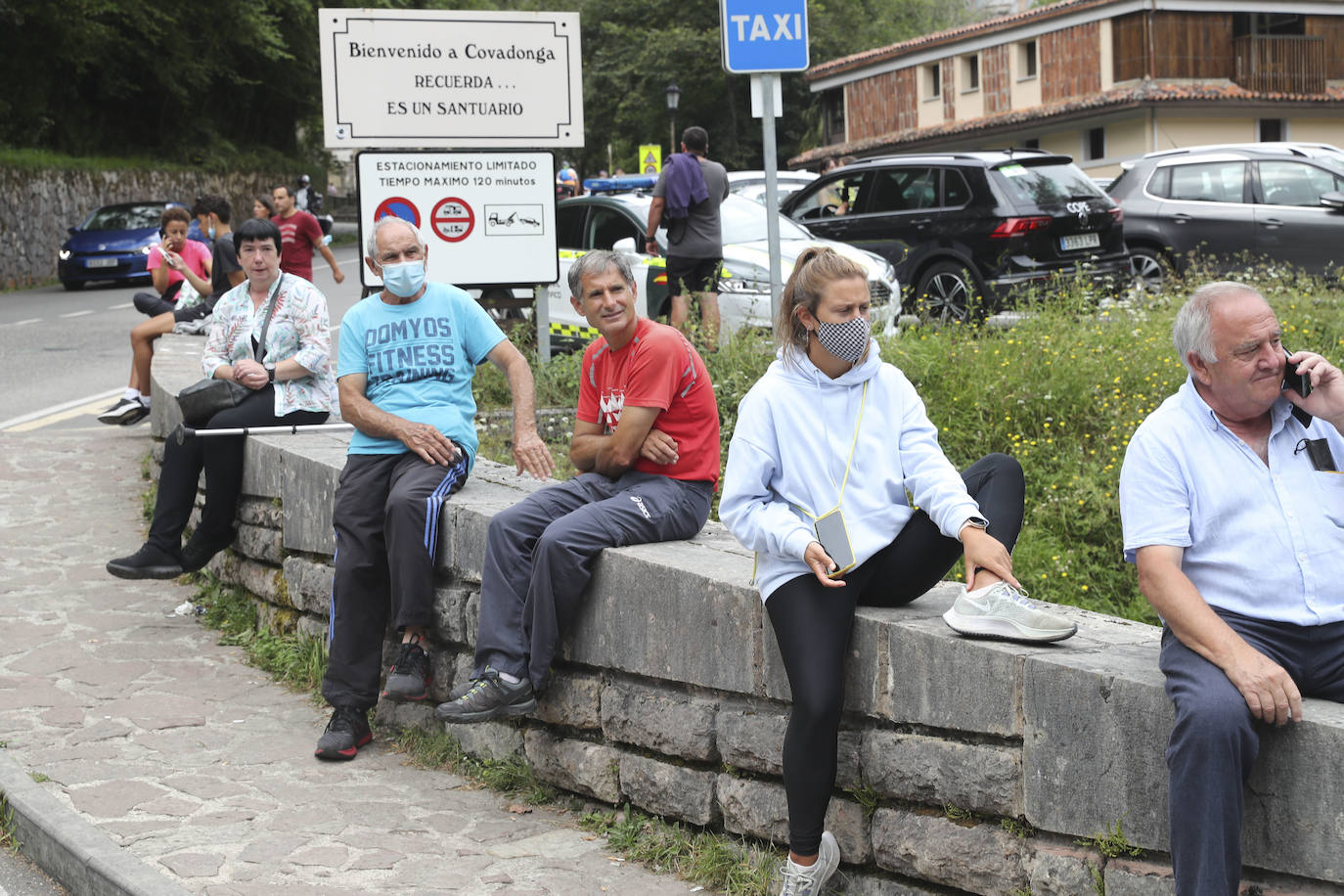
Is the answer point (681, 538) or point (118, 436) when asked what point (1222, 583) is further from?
point (118, 436)

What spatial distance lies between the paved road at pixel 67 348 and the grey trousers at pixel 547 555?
25.2 feet

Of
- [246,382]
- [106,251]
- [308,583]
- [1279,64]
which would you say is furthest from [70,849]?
[1279,64]

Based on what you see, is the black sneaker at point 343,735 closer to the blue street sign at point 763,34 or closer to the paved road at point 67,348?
the blue street sign at point 763,34

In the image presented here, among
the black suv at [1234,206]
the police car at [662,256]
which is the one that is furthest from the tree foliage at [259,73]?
the black suv at [1234,206]

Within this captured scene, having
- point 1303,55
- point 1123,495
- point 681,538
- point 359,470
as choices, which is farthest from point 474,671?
point 1303,55

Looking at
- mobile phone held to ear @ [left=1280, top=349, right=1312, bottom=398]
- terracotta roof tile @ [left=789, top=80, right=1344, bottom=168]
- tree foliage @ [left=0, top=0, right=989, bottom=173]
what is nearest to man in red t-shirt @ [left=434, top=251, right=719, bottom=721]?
mobile phone held to ear @ [left=1280, top=349, right=1312, bottom=398]

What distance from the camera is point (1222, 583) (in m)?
3.40

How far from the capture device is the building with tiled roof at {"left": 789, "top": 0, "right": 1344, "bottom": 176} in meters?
38.5

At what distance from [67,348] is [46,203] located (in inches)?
604

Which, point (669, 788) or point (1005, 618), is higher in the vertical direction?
point (1005, 618)

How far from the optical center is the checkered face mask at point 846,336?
4035mm

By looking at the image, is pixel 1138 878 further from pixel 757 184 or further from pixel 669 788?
pixel 757 184

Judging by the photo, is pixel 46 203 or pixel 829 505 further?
pixel 46 203

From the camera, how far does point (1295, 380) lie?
3.44 m
